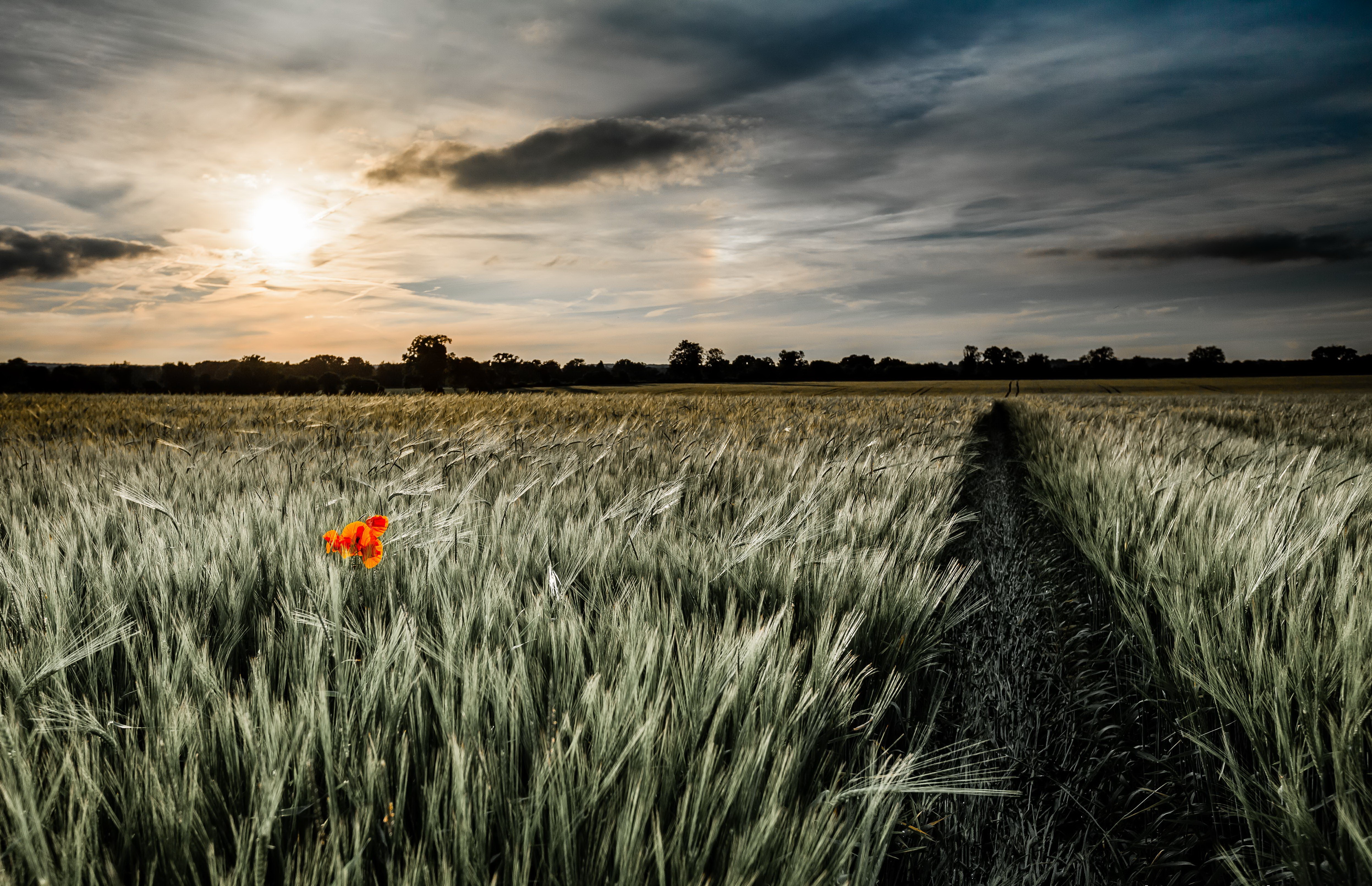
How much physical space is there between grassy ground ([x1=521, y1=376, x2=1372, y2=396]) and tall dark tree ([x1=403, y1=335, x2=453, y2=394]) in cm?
1352

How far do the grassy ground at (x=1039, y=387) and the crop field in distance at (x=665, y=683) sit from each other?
3051 centimetres

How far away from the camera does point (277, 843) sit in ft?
2.49

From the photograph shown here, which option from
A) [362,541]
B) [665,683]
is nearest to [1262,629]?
[665,683]

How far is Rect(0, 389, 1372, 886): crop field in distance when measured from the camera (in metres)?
0.73

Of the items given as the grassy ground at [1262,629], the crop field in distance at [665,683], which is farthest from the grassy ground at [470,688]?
the grassy ground at [1262,629]

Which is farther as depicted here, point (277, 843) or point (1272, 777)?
point (1272, 777)

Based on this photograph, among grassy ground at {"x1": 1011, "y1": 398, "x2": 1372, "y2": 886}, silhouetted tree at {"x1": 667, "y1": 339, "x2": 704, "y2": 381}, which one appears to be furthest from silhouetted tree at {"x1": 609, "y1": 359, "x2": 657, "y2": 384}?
grassy ground at {"x1": 1011, "y1": 398, "x2": 1372, "y2": 886}

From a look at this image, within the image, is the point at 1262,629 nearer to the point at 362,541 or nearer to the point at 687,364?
the point at 362,541

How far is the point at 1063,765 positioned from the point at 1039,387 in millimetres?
50770

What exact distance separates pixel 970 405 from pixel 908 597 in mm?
15833

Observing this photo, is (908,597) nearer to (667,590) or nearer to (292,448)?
(667,590)

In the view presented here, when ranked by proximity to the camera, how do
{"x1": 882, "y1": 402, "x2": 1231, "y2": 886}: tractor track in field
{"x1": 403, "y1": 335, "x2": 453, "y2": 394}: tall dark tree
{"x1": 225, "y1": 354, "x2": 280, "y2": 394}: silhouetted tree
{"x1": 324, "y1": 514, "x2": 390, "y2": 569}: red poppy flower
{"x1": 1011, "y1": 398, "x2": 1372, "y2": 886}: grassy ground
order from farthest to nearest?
{"x1": 403, "y1": 335, "x2": 453, "y2": 394}: tall dark tree, {"x1": 225, "y1": 354, "x2": 280, "y2": 394}: silhouetted tree, {"x1": 324, "y1": 514, "x2": 390, "y2": 569}: red poppy flower, {"x1": 882, "y1": 402, "x2": 1231, "y2": 886}: tractor track in field, {"x1": 1011, "y1": 398, "x2": 1372, "y2": 886}: grassy ground

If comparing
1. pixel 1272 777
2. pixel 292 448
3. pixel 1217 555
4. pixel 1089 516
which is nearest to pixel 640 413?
pixel 292 448

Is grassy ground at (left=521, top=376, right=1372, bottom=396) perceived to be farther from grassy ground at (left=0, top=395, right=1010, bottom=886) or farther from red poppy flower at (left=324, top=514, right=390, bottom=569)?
red poppy flower at (left=324, top=514, right=390, bottom=569)
